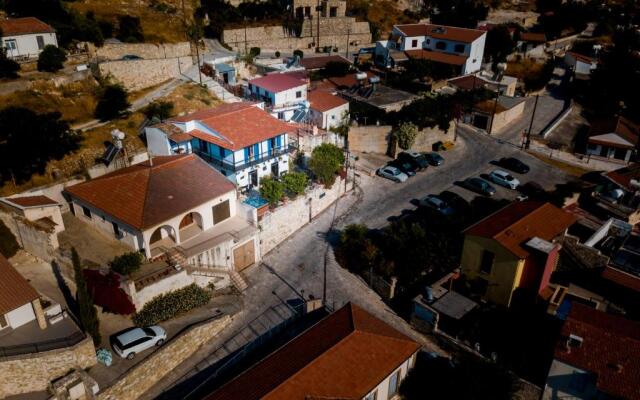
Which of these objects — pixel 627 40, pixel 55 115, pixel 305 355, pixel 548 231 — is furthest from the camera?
pixel 627 40

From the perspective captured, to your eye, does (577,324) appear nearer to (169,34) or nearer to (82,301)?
(82,301)

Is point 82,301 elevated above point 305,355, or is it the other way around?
point 82,301

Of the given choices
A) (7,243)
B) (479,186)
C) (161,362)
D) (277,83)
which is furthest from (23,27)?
(479,186)

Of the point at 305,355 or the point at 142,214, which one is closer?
→ the point at 305,355

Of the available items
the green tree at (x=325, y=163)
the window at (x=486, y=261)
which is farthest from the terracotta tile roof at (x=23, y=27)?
the window at (x=486, y=261)

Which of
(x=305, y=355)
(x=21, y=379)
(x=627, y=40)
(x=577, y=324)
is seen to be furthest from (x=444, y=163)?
(x=627, y=40)

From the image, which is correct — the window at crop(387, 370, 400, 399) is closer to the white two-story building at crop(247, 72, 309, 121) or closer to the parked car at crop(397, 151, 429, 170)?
the parked car at crop(397, 151, 429, 170)

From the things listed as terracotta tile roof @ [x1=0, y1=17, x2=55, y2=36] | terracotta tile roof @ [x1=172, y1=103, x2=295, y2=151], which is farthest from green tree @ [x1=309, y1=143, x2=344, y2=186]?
terracotta tile roof @ [x1=0, y1=17, x2=55, y2=36]
